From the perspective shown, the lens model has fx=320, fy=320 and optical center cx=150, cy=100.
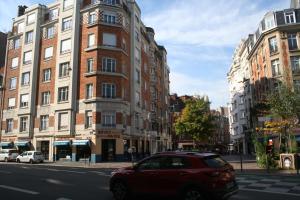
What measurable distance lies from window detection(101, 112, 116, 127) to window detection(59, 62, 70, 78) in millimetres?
7562

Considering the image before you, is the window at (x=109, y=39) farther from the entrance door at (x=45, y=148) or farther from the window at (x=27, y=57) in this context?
the entrance door at (x=45, y=148)

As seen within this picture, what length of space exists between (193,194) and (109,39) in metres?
31.3

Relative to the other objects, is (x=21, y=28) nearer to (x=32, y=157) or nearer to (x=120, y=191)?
(x=32, y=157)

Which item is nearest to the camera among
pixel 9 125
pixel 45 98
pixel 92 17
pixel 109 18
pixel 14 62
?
pixel 109 18

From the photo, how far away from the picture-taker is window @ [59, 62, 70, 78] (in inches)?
1519

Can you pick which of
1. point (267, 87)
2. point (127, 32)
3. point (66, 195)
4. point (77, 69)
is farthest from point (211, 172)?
point (267, 87)

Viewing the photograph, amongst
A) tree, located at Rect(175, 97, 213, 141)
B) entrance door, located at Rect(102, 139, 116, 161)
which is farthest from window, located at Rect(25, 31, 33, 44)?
tree, located at Rect(175, 97, 213, 141)

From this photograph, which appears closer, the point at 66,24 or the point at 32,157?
the point at 32,157

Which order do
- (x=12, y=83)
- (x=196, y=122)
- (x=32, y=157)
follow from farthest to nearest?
(x=196, y=122) < (x=12, y=83) < (x=32, y=157)

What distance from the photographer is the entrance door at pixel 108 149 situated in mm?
35375

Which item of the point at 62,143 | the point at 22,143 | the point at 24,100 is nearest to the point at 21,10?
the point at 24,100

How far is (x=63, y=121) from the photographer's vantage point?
37.6 m

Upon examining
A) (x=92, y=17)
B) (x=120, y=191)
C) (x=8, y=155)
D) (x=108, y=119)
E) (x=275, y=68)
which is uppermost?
(x=92, y=17)

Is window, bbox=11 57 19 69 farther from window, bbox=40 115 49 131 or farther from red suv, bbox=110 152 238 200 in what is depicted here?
red suv, bbox=110 152 238 200
